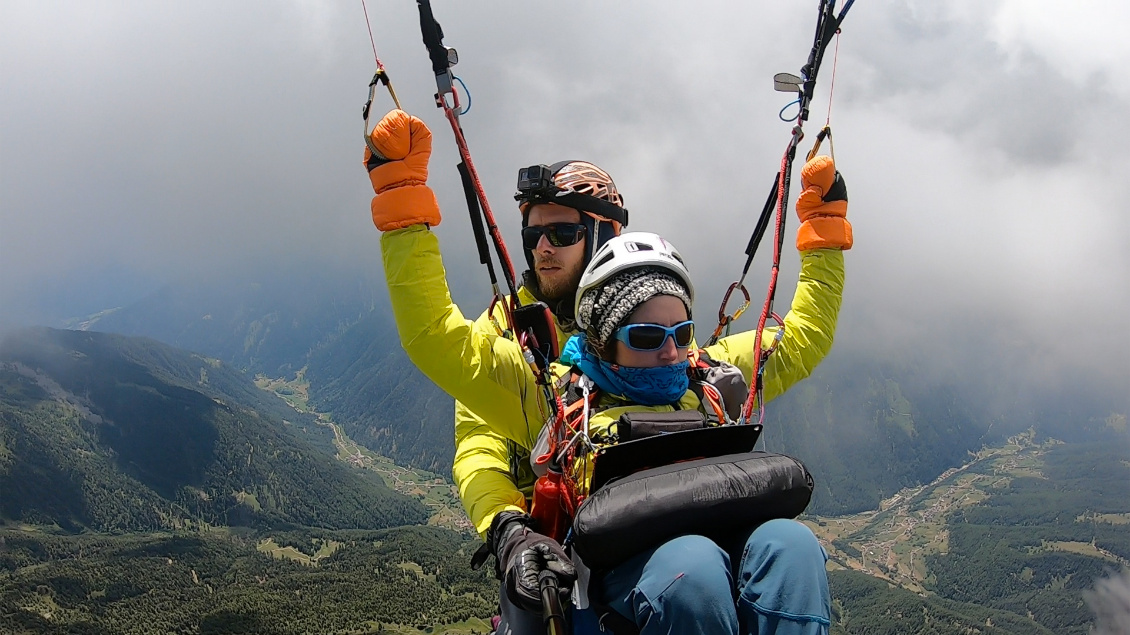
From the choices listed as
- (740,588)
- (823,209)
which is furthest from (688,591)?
(823,209)

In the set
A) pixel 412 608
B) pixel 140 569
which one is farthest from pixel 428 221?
pixel 140 569

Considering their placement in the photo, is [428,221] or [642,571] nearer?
[642,571]

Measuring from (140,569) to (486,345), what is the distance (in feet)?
523

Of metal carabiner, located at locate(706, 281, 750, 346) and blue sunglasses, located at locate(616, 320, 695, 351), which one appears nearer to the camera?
blue sunglasses, located at locate(616, 320, 695, 351)

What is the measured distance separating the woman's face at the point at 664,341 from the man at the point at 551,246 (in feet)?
3.87

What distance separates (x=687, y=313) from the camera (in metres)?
3.79

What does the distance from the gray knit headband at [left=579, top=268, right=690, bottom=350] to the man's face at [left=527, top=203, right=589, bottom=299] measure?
1.13 m

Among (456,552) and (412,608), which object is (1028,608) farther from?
(412,608)

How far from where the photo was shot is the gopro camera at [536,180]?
16.4 ft

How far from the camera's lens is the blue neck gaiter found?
12.1 ft

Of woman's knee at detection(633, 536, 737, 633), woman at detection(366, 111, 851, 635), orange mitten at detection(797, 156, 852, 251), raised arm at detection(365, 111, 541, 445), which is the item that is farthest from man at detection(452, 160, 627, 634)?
woman's knee at detection(633, 536, 737, 633)

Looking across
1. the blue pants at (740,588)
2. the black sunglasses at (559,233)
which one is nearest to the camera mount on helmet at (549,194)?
the black sunglasses at (559,233)

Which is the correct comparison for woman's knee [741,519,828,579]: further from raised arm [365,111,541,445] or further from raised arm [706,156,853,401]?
raised arm [706,156,853,401]

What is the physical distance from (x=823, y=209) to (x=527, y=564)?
12.0ft
